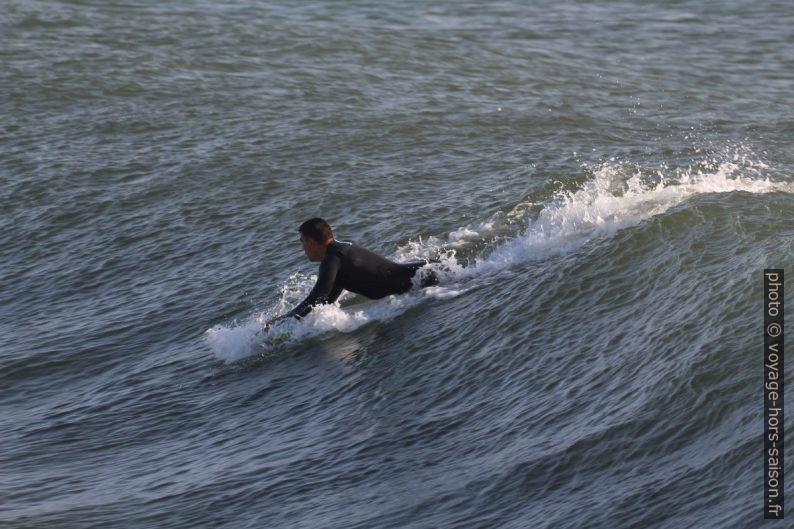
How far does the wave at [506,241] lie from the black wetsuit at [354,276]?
0.54 ft

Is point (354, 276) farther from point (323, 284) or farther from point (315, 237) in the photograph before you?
point (315, 237)

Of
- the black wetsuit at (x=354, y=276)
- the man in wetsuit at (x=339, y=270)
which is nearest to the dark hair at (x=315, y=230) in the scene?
the man in wetsuit at (x=339, y=270)

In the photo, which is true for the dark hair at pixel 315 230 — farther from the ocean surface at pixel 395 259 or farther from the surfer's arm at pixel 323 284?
the ocean surface at pixel 395 259

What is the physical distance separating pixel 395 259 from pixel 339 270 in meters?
1.79

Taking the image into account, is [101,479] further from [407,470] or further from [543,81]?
[543,81]

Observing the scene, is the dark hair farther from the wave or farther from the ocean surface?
the ocean surface

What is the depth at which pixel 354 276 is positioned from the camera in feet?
37.6

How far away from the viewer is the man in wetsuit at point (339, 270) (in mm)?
11273

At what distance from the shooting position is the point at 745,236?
10.8 metres

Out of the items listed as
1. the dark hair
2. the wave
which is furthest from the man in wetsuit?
the wave

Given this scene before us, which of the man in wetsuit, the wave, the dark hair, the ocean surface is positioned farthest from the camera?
the wave

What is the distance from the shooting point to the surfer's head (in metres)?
11.2

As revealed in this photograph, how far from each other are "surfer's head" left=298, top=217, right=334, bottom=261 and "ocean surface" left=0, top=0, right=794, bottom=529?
2.22ft

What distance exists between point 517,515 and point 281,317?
456cm
